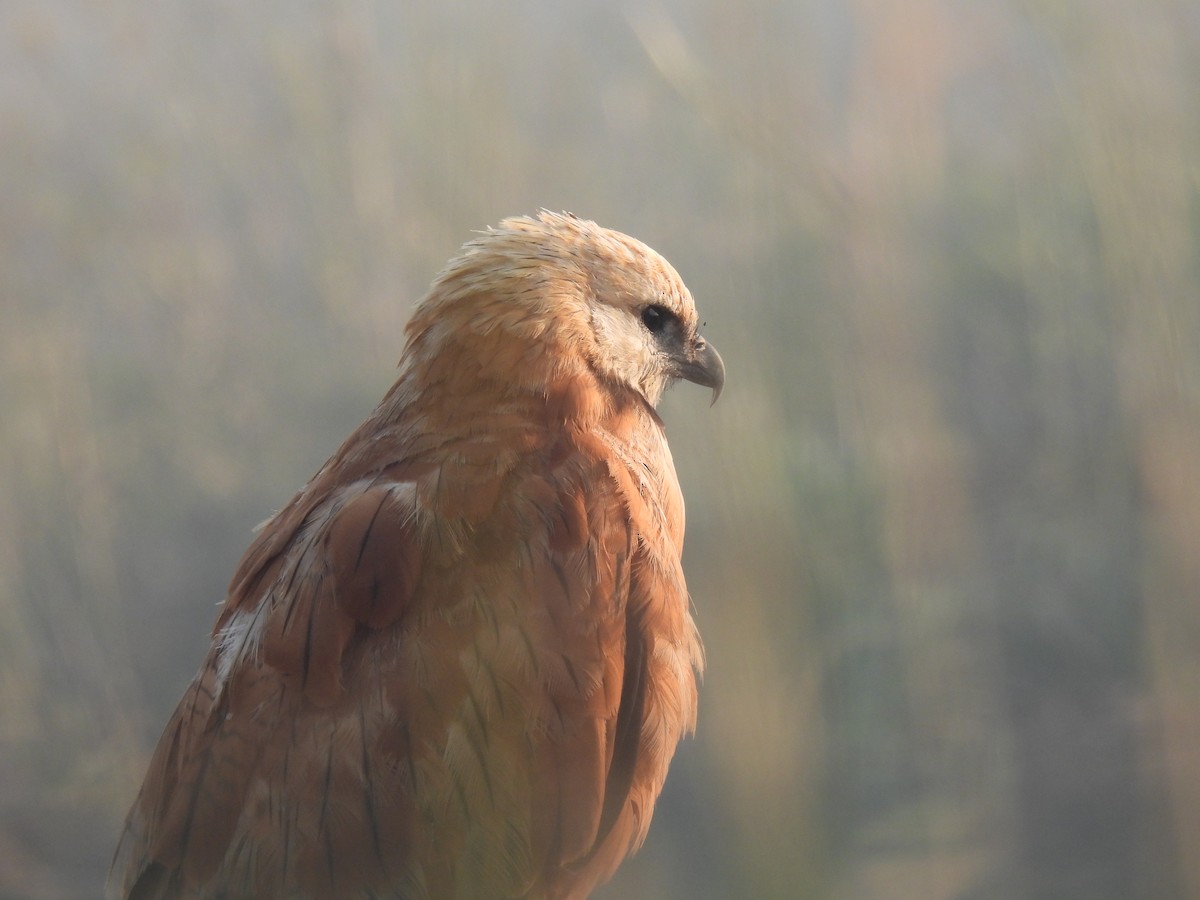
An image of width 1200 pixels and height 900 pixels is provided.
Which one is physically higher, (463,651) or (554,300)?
(554,300)

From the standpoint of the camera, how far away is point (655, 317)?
113 centimetres

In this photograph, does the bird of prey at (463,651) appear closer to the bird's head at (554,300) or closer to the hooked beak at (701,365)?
the bird's head at (554,300)

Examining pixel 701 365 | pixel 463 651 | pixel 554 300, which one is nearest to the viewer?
pixel 463 651

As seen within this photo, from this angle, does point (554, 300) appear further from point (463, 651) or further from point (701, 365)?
point (463, 651)

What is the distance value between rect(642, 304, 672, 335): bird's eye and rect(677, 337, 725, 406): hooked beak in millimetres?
59

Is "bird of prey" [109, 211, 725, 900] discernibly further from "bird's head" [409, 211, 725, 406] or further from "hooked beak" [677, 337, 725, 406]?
"hooked beak" [677, 337, 725, 406]

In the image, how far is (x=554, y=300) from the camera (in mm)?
1034

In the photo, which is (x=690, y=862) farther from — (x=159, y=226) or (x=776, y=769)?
(x=159, y=226)

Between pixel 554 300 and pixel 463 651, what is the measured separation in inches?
14.8

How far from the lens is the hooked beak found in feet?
3.89

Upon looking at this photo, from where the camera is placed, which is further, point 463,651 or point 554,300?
point 554,300

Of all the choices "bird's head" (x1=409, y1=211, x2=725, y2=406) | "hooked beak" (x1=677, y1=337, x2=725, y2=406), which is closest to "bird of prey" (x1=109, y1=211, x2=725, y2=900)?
"bird's head" (x1=409, y1=211, x2=725, y2=406)

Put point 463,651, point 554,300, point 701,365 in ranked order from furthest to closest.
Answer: point 701,365 → point 554,300 → point 463,651

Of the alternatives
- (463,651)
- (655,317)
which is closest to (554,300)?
(655,317)
